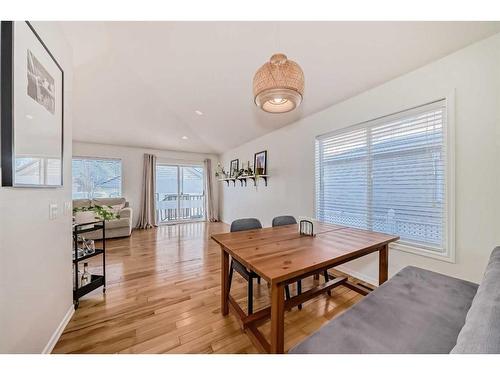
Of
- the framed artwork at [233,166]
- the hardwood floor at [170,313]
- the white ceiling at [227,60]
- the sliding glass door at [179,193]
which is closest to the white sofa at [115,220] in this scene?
the sliding glass door at [179,193]

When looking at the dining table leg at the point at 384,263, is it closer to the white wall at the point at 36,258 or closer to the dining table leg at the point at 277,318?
the dining table leg at the point at 277,318

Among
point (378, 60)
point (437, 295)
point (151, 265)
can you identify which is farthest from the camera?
point (151, 265)

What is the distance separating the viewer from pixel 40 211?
1.25m

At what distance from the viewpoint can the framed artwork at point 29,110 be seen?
941 mm

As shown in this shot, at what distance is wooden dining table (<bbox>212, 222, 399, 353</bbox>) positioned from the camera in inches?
44.0

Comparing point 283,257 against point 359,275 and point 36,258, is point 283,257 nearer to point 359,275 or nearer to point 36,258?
point 36,258

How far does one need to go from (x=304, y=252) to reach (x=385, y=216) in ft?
5.13

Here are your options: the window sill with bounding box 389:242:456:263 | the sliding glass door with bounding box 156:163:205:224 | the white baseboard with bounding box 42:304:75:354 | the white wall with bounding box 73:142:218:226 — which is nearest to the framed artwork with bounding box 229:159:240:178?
the sliding glass door with bounding box 156:163:205:224

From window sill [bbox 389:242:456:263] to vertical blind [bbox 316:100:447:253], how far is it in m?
0.03

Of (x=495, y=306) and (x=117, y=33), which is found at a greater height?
(x=117, y=33)

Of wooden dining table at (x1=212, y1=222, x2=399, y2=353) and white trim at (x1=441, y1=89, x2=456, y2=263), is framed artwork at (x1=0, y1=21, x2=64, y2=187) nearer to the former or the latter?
wooden dining table at (x1=212, y1=222, x2=399, y2=353)
